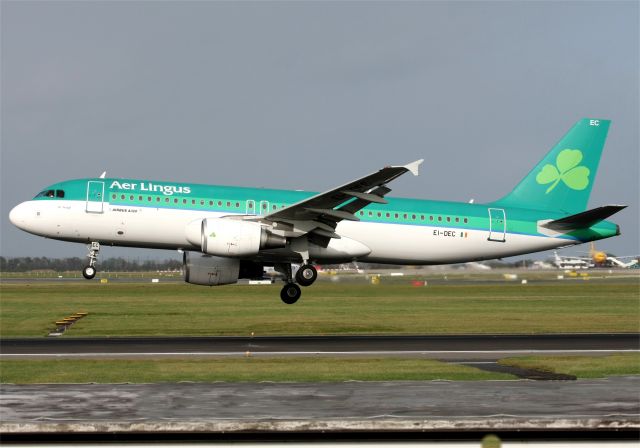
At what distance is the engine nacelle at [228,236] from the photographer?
32.5m

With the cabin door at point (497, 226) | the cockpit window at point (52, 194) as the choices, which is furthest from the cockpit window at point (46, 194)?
the cabin door at point (497, 226)

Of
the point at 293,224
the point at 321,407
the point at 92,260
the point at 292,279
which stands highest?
the point at 293,224

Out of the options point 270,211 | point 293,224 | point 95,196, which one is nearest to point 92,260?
point 95,196

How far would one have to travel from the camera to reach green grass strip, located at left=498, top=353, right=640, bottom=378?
27.5 m

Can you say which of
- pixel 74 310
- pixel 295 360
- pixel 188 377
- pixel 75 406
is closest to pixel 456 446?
pixel 75 406

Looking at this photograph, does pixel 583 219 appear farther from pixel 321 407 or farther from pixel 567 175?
pixel 321 407

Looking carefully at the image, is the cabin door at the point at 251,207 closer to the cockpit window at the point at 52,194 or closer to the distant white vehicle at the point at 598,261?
the cockpit window at the point at 52,194

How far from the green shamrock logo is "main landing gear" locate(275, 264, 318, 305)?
11.8 metres

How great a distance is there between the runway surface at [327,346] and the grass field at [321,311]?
3.07 meters

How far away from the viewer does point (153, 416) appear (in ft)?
62.4

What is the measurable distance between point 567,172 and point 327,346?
14273mm

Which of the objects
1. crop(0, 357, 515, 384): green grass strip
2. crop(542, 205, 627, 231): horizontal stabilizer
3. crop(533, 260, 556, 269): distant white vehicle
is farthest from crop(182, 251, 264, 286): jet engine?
crop(533, 260, 556, 269): distant white vehicle

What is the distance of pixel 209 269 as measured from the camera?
35.8 metres

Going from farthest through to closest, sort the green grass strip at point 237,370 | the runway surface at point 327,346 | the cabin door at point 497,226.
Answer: the cabin door at point 497,226 < the runway surface at point 327,346 < the green grass strip at point 237,370
